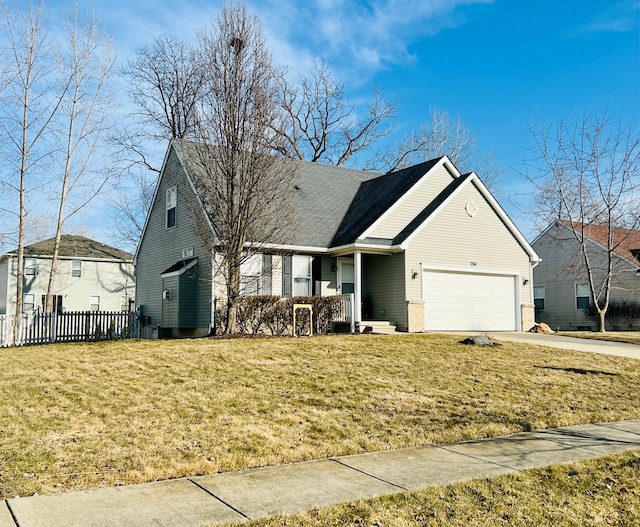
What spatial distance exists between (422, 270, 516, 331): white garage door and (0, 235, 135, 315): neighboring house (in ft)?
68.4

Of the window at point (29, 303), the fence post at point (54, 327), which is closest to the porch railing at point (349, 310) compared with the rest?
the fence post at point (54, 327)

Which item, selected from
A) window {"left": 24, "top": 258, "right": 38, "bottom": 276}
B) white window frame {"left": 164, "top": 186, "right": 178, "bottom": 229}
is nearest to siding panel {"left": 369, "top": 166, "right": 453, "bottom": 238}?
white window frame {"left": 164, "top": 186, "right": 178, "bottom": 229}

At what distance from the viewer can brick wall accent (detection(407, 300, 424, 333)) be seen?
1966cm

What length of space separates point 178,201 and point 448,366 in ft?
41.9

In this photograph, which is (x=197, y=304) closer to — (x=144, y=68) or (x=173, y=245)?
(x=173, y=245)

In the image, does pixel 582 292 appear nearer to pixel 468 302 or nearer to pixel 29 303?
pixel 468 302

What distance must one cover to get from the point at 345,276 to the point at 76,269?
77.0 feet

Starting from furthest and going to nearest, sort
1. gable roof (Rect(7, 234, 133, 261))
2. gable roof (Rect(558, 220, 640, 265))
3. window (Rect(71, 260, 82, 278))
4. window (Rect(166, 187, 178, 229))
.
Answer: window (Rect(71, 260, 82, 278)) < gable roof (Rect(7, 234, 133, 261)) < gable roof (Rect(558, 220, 640, 265)) < window (Rect(166, 187, 178, 229))

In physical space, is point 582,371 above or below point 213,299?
below

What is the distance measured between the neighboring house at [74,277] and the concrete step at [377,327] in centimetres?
2031

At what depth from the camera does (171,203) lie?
2217 centimetres

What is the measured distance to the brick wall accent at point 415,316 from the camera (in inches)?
774

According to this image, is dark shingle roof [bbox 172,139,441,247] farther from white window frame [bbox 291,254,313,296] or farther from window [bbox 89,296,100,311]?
window [bbox 89,296,100,311]

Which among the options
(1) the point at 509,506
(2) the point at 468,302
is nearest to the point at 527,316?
(2) the point at 468,302
